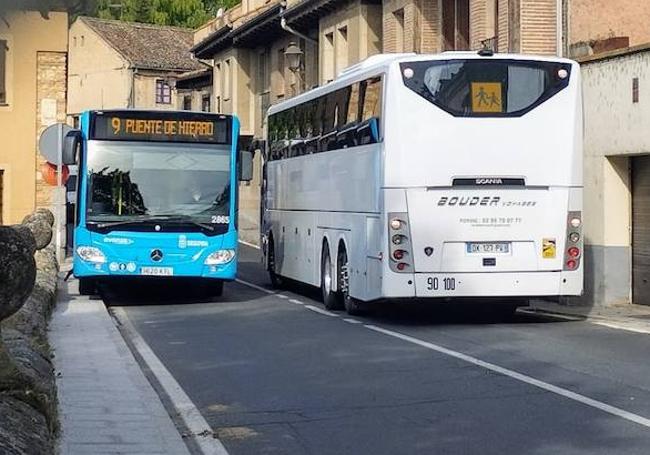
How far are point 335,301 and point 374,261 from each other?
304cm

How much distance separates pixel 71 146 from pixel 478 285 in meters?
7.35

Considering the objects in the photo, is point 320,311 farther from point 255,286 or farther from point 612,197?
point 255,286

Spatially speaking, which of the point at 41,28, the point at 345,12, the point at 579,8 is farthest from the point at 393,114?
the point at 345,12

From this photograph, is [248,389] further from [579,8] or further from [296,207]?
[579,8]

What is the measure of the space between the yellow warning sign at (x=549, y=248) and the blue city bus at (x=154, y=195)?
19.1 ft

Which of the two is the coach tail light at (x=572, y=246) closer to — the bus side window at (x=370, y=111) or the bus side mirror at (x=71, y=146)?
the bus side window at (x=370, y=111)

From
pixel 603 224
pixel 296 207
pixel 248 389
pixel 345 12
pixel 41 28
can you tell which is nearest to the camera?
pixel 41 28

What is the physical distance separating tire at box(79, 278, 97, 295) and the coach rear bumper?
23.4 feet

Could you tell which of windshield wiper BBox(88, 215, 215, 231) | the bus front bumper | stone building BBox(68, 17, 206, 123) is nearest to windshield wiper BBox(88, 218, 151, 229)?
windshield wiper BBox(88, 215, 215, 231)

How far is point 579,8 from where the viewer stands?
22219 mm

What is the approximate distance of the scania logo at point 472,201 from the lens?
14.5 metres

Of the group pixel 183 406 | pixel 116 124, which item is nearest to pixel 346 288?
pixel 116 124

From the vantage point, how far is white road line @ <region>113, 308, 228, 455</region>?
719 centimetres

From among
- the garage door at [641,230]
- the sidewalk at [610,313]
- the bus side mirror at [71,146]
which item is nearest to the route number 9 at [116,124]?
the bus side mirror at [71,146]
